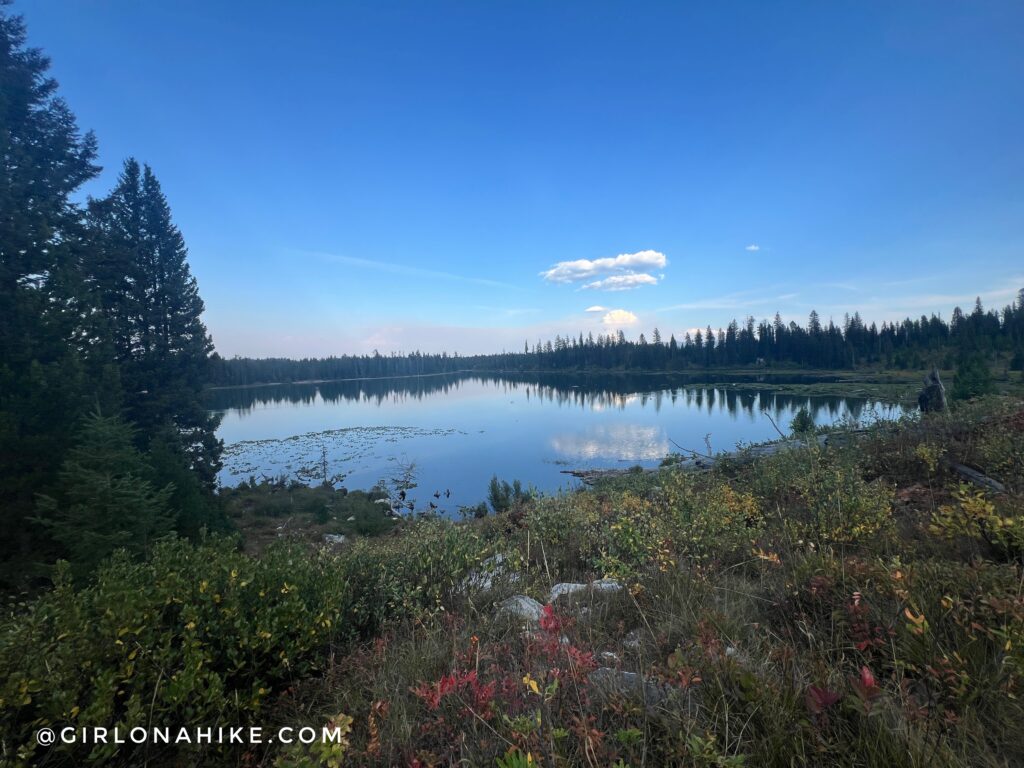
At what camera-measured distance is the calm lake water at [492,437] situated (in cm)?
2712

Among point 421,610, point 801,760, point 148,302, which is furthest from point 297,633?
point 148,302

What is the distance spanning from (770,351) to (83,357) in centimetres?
12864

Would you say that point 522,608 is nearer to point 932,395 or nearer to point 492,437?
point 932,395

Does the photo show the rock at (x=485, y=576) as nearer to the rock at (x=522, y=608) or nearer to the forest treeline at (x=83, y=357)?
the rock at (x=522, y=608)

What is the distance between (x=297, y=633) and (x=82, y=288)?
52.8ft

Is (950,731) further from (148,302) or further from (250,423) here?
(250,423)

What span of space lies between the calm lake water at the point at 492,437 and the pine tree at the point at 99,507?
13387mm

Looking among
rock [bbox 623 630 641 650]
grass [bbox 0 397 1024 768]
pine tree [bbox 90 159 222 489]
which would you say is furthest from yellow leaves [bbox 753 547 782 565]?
pine tree [bbox 90 159 222 489]

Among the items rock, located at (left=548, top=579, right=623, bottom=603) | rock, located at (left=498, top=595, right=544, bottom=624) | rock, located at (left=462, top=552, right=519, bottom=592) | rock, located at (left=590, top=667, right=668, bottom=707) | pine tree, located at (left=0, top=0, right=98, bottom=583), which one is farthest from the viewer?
pine tree, located at (left=0, top=0, right=98, bottom=583)

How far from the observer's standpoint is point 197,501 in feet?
41.3

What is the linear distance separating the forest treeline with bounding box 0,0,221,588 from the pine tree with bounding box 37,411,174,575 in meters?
0.03

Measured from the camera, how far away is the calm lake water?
89.0 feet

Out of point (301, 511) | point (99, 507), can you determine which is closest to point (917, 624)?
point (99, 507)

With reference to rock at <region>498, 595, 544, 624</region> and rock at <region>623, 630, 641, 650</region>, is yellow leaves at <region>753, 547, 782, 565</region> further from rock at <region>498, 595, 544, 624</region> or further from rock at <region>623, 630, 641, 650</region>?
rock at <region>498, 595, 544, 624</region>
